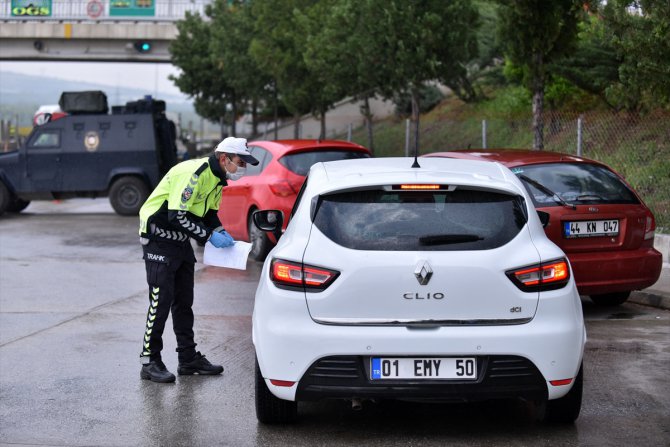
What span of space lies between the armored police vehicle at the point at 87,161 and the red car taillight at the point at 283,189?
9550 millimetres

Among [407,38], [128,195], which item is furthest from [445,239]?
[128,195]

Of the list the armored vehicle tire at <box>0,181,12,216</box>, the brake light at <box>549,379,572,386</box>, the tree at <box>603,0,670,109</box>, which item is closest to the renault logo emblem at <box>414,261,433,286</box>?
the brake light at <box>549,379,572,386</box>

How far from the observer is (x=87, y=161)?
22.5 m

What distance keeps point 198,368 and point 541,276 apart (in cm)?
283

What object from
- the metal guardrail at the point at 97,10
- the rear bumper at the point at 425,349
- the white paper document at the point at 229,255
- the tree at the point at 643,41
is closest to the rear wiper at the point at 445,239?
the rear bumper at the point at 425,349

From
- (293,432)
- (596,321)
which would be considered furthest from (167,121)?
(293,432)

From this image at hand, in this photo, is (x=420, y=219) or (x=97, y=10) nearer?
(x=420, y=219)

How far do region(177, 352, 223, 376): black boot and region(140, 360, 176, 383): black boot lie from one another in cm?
15

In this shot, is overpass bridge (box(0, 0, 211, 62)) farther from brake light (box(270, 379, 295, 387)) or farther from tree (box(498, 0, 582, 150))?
brake light (box(270, 379, 295, 387))

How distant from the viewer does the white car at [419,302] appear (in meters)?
5.45

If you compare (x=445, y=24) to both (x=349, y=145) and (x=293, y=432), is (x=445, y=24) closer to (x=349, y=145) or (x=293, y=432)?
(x=349, y=145)

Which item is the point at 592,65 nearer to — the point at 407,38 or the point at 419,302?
the point at 407,38

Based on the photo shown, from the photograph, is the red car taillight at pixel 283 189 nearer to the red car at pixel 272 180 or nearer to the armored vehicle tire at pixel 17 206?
the red car at pixel 272 180

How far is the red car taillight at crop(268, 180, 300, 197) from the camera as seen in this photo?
43.8 ft
